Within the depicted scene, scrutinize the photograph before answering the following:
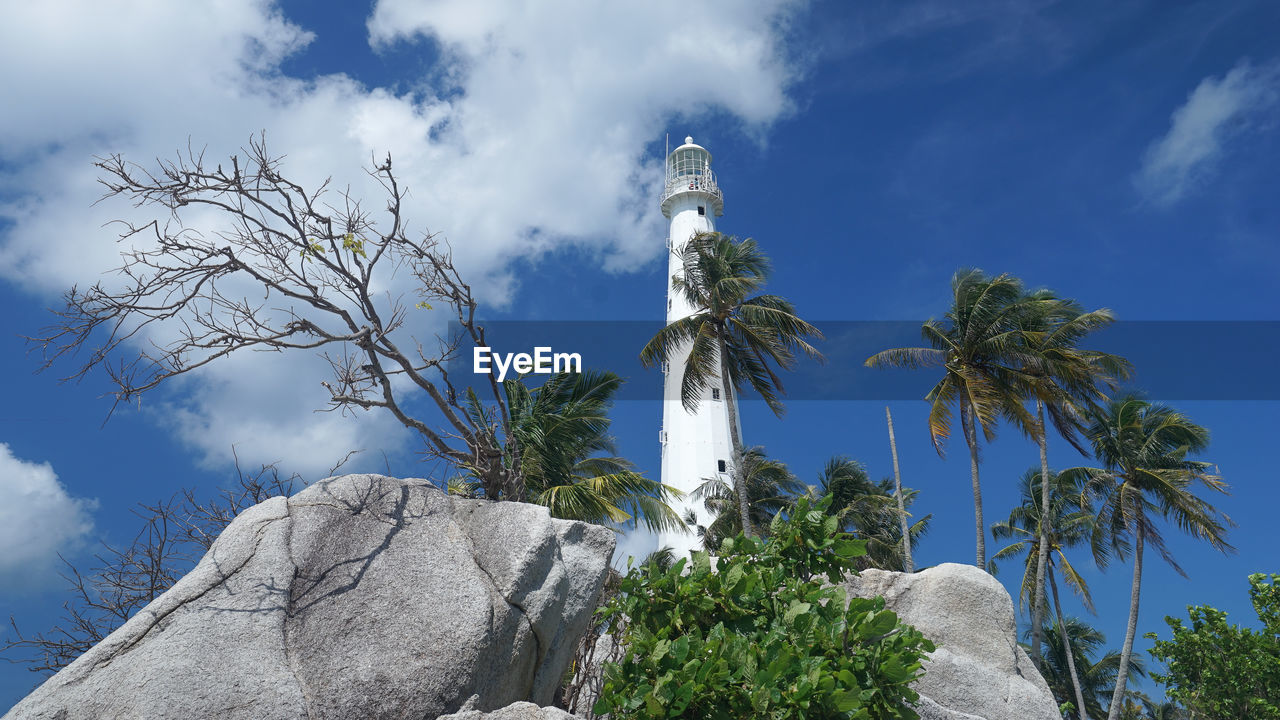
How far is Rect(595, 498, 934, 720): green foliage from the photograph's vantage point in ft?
14.4

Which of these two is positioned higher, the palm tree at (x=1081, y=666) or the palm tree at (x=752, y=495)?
the palm tree at (x=752, y=495)

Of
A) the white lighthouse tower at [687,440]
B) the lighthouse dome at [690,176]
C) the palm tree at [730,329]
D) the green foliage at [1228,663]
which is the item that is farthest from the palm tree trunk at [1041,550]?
the lighthouse dome at [690,176]

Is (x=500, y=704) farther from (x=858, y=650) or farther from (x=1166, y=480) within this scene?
(x=1166, y=480)

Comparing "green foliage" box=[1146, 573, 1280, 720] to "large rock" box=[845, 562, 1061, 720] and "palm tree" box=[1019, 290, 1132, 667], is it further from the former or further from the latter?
"large rock" box=[845, 562, 1061, 720]

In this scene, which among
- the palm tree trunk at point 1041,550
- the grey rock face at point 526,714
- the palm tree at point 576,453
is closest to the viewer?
the grey rock face at point 526,714

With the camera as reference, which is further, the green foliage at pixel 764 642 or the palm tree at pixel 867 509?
the palm tree at pixel 867 509

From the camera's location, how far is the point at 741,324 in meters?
21.8

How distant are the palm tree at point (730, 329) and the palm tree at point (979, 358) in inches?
165

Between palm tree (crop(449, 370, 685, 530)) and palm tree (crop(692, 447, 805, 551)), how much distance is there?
29.5ft

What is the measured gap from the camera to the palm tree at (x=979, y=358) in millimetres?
21703

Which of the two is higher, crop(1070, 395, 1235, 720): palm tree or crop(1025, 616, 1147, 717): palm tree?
crop(1070, 395, 1235, 720): palm tree

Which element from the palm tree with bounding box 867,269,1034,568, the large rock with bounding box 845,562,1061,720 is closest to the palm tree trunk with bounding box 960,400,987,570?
the palm tree with bounding box 867,269,1034,568

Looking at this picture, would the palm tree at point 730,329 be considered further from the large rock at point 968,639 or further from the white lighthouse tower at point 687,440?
the large rock at point 968,639

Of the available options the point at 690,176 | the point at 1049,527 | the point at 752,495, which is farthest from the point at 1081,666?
the point at 690,176
